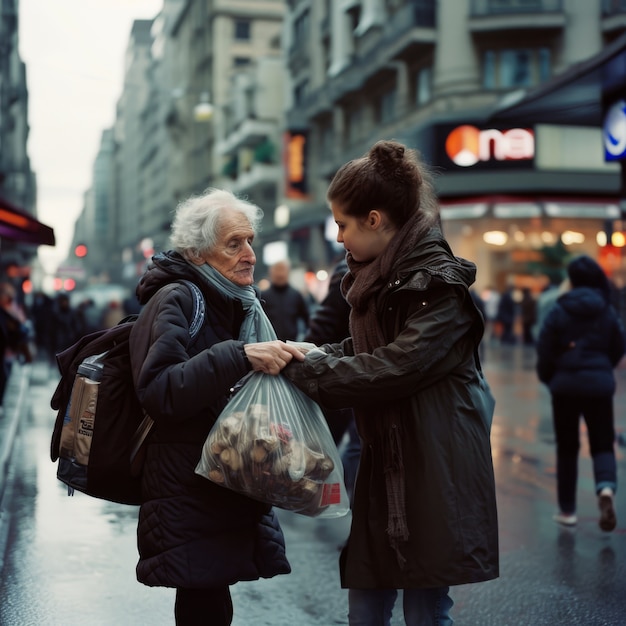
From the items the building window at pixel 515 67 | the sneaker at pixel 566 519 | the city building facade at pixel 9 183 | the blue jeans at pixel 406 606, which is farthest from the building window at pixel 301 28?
the blue jeans at pixel 406 606

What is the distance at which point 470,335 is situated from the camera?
308 cm

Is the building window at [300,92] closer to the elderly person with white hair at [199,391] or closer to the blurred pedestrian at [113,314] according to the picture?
the blurred pedestrian at [113,314]

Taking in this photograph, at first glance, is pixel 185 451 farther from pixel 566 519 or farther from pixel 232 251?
pixel 566 519

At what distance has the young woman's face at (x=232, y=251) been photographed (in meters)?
3.43

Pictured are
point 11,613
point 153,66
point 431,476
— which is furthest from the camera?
point 153,66

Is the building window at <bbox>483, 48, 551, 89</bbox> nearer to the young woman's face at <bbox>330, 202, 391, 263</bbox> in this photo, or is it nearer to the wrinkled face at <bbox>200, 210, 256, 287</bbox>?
the wrinkled face at <bbox>200, 210, 256, 287</bbox>

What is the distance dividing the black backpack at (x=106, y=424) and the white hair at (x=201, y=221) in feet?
0.49

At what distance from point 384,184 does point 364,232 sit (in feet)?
0.54

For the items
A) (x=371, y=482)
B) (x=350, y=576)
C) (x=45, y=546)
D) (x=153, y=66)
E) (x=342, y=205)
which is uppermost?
(x=153, y=66)

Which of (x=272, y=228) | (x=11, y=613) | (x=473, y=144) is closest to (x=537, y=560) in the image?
(x=11, y=613)

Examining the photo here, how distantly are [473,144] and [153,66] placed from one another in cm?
8796

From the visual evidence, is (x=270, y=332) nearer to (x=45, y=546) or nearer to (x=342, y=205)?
(x=342, y=205)

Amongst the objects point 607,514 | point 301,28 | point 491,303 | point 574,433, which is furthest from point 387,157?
point 301,28

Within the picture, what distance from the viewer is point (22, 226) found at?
9219 mm
